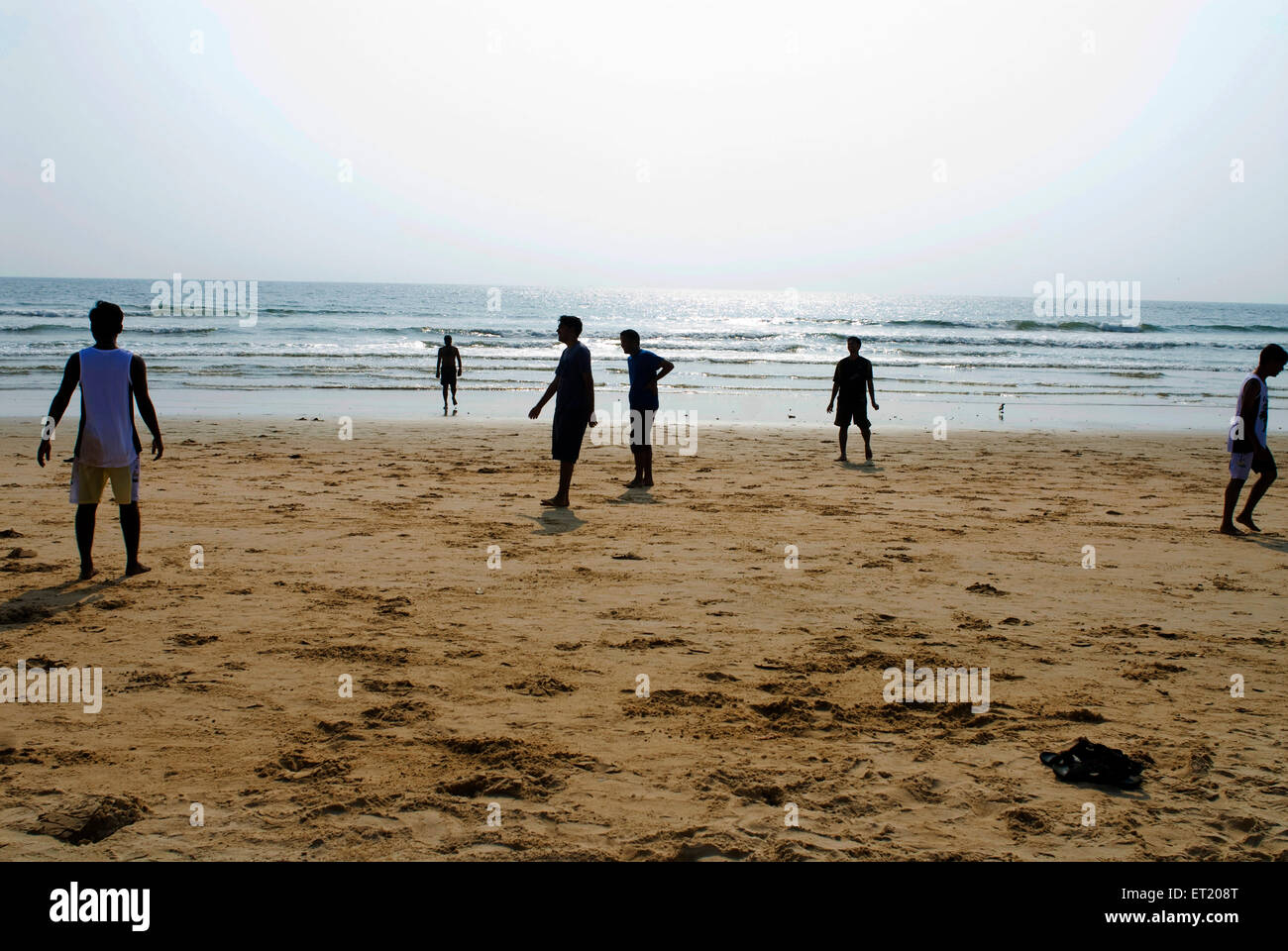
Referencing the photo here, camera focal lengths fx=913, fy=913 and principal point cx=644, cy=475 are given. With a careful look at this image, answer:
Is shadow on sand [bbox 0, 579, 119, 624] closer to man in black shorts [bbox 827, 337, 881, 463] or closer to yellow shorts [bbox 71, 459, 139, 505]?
yellow shorts [bbox 71, 459, 139, 505]

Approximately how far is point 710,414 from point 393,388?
8404 mm

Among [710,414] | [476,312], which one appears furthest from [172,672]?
[476,312]

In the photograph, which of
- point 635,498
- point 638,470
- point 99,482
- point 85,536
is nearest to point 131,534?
point 85,536

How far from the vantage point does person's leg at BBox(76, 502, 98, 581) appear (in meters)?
6.12

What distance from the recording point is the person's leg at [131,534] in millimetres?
6285

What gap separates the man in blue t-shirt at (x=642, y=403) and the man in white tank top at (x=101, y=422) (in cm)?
513

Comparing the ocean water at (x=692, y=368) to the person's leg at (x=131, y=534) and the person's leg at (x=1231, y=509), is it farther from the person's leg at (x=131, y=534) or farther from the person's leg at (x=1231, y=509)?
the person's leg at (x=131, y=534)

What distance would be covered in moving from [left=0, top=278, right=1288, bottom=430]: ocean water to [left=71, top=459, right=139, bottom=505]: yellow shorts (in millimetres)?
11298

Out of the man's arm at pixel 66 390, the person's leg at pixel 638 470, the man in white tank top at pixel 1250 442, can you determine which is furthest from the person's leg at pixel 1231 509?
the man's arm at pixel 66 390

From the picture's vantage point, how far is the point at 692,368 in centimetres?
3022

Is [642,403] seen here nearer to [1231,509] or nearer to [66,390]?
[66,390]

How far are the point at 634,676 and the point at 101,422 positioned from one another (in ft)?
13.4

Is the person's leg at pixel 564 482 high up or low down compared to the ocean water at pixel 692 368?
down
